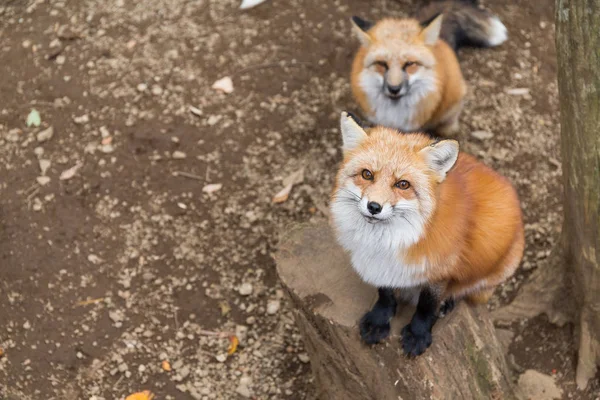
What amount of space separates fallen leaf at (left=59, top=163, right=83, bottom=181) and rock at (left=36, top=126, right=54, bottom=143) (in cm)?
35

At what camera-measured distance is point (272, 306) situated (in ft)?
13.5

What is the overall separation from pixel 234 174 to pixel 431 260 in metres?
2.32

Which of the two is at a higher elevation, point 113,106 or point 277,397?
point 113,106

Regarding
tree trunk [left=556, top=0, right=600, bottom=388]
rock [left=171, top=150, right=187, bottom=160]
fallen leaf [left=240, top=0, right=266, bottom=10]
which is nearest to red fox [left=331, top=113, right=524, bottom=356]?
tree trunk [left=556, top=0, right=600, bottom=388]

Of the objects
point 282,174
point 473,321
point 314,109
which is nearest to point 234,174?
point 282,174

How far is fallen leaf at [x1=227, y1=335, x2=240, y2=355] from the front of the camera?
394 centimetres

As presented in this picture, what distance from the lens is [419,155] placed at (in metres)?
2.57

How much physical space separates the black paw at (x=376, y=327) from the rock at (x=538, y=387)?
114cm

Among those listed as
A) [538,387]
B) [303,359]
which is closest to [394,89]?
[303,359]

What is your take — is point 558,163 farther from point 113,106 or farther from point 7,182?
point 7,182

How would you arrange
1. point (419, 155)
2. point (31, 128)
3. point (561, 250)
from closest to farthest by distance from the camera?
point (419, 155)
point (561, 250)
point (31, 128)

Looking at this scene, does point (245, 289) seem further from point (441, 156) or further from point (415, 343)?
point (441, 156)

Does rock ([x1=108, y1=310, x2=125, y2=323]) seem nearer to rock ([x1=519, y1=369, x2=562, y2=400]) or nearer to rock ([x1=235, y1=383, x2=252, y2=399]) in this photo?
rock ([x1=235, y1=383, x2=252, y2=399])

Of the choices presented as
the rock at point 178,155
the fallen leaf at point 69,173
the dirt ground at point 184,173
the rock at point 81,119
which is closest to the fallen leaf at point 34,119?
the dirt ground at point 184,173
